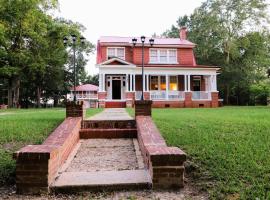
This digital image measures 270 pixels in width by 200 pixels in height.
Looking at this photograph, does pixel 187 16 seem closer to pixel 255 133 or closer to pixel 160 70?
pixel 160 70

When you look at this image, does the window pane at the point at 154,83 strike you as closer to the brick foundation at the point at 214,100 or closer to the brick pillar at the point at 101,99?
the brick foundation at the point at 214,100

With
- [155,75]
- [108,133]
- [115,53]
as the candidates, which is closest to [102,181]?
[108,133]

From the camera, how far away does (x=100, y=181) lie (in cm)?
496

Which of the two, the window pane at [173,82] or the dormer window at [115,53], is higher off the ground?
the dormer window at [115,53]

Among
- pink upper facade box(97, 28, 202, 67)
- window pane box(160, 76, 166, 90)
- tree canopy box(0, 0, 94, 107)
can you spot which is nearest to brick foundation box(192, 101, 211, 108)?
pink upper facade box(97, 28, 202, 67)

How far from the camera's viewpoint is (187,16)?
195ft

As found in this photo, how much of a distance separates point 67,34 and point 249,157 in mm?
28929

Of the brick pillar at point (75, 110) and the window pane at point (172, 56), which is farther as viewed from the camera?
the window pane at point (172, 56)

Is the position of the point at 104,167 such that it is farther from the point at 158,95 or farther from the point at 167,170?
the point at 158,95

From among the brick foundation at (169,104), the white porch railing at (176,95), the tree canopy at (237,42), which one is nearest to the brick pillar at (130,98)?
the brick foundation at (169,104)

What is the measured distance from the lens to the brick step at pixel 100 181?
478 centimetres

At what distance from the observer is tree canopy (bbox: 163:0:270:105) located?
112 feet

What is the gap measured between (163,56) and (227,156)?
2423 cm

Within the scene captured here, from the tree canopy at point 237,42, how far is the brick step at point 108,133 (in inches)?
1068
